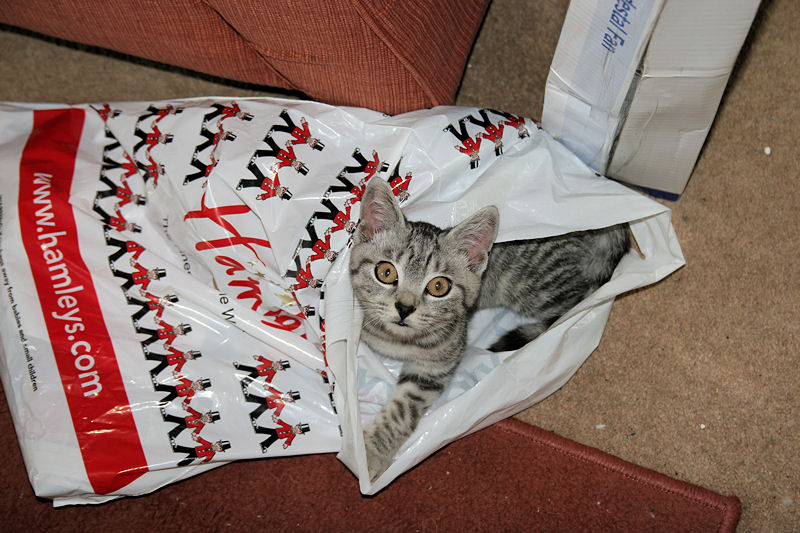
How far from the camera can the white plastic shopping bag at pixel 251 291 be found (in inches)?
54.4

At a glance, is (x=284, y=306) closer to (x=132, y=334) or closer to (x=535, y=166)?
(x=132, y=334)

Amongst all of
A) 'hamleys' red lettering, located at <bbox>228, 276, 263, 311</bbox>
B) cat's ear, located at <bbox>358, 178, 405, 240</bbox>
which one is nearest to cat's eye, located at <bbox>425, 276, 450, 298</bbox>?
cat's ear, located at <bbox>358, 178, 405, 240</bbox>

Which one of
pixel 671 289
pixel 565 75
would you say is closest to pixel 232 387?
pixel 565 75

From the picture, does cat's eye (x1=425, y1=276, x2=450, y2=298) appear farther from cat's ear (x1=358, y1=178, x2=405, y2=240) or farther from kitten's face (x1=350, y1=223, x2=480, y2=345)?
cat's ear (x1=358, y1=178, x2=405, y2=240)

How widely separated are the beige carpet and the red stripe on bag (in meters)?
1.06

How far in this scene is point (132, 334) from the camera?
146cm

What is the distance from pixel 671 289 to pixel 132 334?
1474 millimetres

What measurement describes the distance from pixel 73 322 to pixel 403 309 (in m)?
0.87

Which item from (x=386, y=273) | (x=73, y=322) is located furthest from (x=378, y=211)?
(x=73, y=322)

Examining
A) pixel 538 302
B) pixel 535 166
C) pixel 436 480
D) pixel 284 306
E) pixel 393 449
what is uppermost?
pixel 535 166

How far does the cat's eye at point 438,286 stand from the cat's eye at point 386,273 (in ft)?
0.27

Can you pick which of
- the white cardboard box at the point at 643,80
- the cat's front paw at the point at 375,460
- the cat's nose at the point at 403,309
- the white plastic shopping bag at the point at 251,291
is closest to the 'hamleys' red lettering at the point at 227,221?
the white plastic shopping bag at the point at 251,291

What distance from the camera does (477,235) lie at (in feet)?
4.21

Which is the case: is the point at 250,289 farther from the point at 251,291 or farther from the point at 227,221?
the point at 227,221
